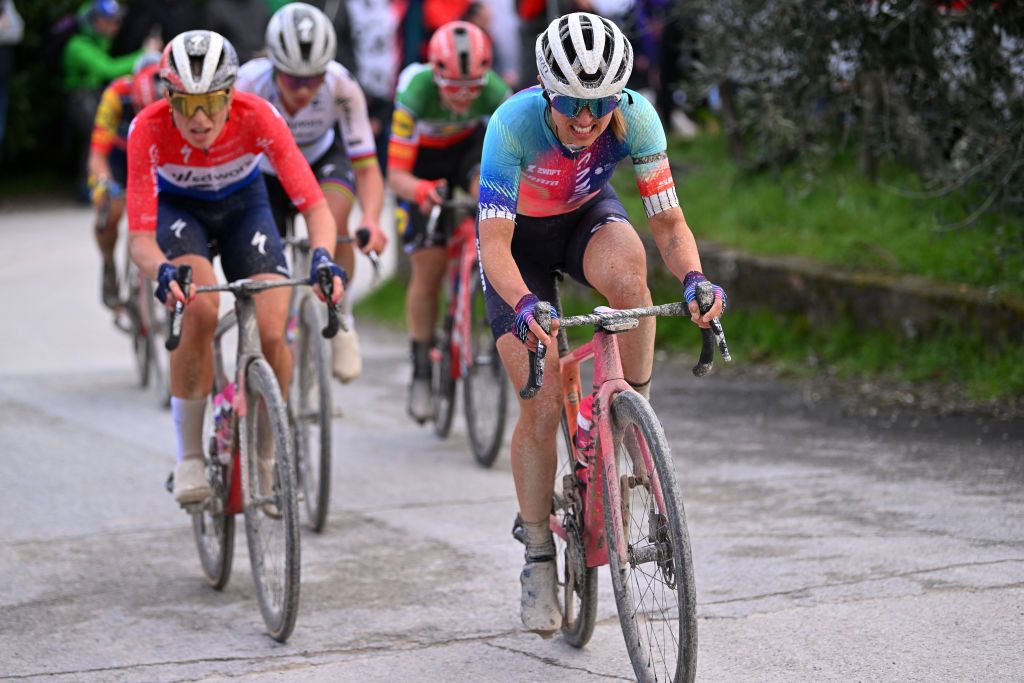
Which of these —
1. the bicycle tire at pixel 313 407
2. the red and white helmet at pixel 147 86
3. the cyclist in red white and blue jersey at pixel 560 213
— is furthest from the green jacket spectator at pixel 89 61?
the cyclist in red white and blue jersey at pixel 560 213

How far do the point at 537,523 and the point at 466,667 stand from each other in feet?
1.72

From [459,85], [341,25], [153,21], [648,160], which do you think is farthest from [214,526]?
[153,21]

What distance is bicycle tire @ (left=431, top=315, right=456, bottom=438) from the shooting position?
879 cm

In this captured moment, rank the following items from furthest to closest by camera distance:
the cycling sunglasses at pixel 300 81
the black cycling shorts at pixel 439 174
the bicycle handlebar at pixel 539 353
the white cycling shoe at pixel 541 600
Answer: the black cycling shorts at pixel 439 174
the cycling sunglasses at pixel 300 81
the white cycling shoe at pixel 541 600
the bicycle handlebar at pixel 539 353

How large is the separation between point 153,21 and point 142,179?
12.1 metres

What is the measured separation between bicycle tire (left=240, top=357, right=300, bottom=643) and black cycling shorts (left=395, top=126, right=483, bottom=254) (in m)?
3.10

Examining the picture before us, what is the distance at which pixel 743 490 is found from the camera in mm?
7297

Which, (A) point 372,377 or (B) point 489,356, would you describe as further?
(A) point 372,377

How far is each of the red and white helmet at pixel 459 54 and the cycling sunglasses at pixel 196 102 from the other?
2.53 meters

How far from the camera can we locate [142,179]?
6.03 m

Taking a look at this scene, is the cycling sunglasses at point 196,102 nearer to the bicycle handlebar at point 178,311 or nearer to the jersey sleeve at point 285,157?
the jersey sleeve at point 285,157

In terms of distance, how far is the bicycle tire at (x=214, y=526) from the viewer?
20.0 ft

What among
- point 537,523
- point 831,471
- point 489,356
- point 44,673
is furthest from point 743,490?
point 44,673

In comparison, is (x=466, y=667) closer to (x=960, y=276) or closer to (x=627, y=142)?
(x=627, y=142)
